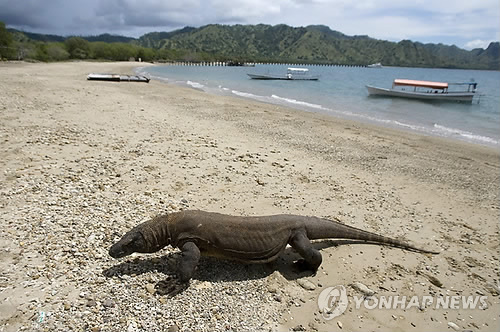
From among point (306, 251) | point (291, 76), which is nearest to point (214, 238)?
point (306, 251)

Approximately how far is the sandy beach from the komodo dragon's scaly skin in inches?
13.5

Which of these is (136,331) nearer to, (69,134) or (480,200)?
(69,134)

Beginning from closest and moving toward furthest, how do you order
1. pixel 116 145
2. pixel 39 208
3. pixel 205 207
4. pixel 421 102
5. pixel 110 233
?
pixel 110 233, pixel 39 208, pixel 205 207, pixel 116 145, pixel 421 102

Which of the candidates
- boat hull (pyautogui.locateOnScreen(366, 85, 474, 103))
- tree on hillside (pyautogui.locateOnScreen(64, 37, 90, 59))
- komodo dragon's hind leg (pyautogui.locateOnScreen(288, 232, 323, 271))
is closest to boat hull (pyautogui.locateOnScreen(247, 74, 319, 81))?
boat hull (pyautogui.locateOnScreen(366, 85, 474, 103))

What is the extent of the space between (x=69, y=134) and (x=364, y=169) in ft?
34.4

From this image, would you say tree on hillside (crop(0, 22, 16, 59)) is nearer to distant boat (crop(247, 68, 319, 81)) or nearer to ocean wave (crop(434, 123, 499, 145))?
distant boat (crop(247, 68, 319, 81))

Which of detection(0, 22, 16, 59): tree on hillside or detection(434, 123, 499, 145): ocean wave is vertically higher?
detection(0, 22, 16, 59): tree on hillside

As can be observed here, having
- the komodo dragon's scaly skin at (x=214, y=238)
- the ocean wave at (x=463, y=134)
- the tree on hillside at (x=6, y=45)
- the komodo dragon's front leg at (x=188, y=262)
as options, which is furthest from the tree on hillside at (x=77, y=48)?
the komodo dragon's front leg at (x=188, y=262)

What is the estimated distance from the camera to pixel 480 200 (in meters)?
9.09

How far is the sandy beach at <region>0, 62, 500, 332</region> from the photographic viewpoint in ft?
14.1

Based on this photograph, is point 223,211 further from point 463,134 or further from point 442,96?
point 442,96

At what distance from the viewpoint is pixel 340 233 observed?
604cm

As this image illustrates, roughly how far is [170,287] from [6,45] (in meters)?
85.5

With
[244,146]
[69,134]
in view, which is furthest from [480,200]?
[69,134]
